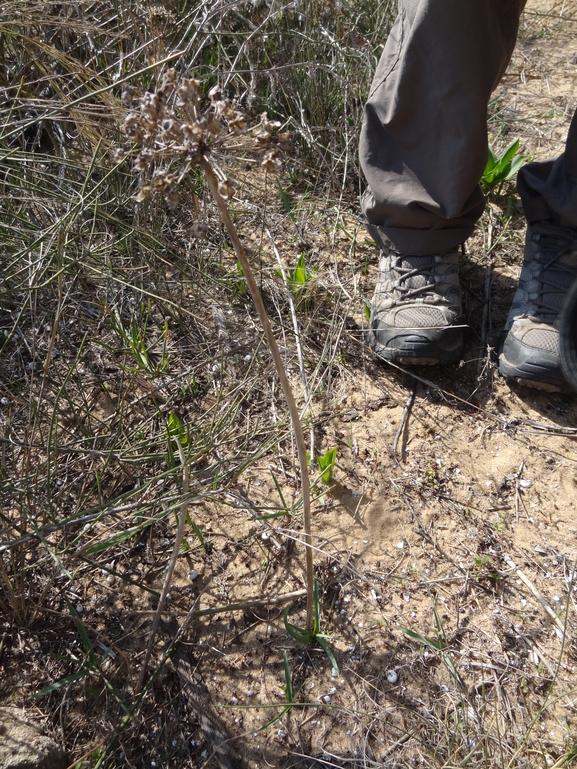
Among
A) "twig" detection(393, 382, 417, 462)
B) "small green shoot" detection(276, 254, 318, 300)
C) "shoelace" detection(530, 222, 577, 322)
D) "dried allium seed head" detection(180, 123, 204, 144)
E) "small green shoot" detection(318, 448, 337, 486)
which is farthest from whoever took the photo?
"small green shoot" detection(276, 254, 318, 300)

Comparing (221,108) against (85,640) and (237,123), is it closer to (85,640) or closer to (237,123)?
(237,123)

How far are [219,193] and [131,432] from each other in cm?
89

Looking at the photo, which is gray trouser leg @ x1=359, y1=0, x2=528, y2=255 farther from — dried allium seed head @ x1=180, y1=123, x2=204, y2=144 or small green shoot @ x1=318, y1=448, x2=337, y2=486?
dried allium seed head @ x1=180, y1=123, x2=204, y2=144

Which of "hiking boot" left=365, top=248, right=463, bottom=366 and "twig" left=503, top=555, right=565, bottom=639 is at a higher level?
"hiking boot" left=365, top=248, right=463, bottom=366

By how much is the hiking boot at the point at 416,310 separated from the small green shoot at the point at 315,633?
0.69m

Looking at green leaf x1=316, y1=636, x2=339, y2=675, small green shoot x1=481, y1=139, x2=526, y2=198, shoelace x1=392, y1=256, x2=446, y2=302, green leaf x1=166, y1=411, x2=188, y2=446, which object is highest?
small green shoot x1=481, y1=139, x2=526, y2=198

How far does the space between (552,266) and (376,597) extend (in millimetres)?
1015

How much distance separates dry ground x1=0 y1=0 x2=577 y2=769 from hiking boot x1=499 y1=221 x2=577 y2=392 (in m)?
0.08

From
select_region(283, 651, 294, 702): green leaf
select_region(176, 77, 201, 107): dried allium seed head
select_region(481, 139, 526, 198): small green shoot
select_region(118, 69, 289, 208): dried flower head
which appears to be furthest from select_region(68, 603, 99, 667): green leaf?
select_region(481, 139, 526, 198): small green shoot

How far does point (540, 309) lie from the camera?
161 centimetres

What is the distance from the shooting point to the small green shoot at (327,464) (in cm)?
138

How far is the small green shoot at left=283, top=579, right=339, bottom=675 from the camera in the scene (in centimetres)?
113

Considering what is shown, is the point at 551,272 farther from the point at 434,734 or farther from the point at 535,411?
the point at 434,734

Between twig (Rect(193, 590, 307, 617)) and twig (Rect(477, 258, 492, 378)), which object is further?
twig (Rect(477, 258, 492, 378))
